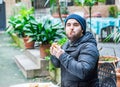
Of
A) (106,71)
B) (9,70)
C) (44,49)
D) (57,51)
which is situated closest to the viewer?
(57,51)

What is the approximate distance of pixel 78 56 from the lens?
3.17m

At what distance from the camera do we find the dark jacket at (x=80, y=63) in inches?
119

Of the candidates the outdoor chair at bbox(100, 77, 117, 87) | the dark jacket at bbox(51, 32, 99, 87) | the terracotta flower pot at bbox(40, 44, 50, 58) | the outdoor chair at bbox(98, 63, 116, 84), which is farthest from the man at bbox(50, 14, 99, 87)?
the terracotta flower pot at bbox(40, 44, 50, 58)

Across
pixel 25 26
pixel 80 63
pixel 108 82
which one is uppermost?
pixel 80 63

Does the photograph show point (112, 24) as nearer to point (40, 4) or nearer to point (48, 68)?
point (48, 68)

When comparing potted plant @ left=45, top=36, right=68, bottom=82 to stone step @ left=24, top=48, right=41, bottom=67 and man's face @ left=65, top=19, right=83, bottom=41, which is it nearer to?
stone step @ left=24, top=48, right=41, bottom=67

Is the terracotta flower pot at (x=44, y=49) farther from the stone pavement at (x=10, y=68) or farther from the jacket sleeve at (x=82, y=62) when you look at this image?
the jacket sleeve at (x=82, y=62)

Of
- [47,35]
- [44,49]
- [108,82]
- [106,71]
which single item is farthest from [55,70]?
[108,82]

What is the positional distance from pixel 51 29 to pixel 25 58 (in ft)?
6.50

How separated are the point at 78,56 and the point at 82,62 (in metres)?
0.14

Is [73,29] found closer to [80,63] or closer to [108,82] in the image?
[80,63]

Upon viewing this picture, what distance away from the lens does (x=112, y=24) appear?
13.9 m

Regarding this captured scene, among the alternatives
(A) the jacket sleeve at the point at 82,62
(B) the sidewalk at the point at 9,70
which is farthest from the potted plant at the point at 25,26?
(A) the jacket sleeve at the point at 82,62

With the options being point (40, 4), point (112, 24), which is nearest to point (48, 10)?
point (40, 4)
